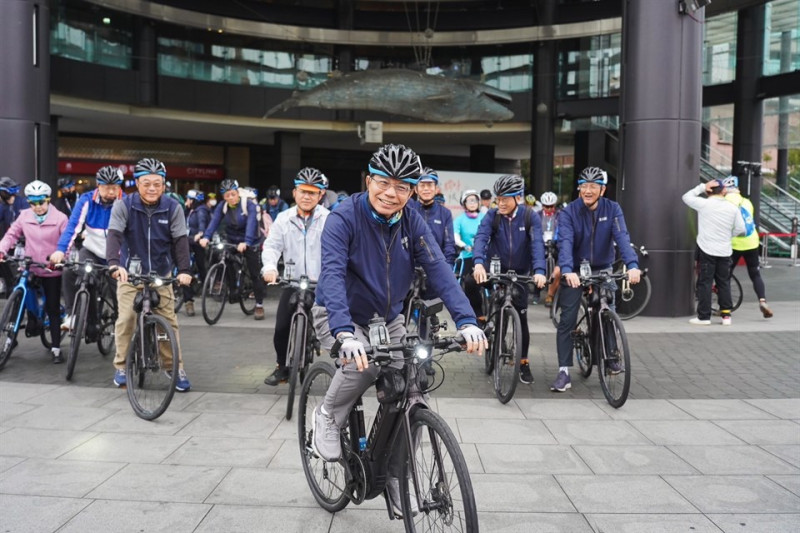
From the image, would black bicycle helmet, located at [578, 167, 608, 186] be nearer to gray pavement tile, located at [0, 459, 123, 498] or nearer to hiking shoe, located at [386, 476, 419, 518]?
hiking shoe, located at [386, 476, 419, 518]

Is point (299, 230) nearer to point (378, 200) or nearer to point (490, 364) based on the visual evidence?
point (490, 364)

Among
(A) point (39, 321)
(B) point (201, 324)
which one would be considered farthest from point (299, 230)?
(B) point (201, 324)

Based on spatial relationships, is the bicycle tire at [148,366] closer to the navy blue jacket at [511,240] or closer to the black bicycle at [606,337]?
the navy blue jacket at [511,240]

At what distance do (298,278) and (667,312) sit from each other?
7.11 m

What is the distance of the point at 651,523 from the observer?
152 inches

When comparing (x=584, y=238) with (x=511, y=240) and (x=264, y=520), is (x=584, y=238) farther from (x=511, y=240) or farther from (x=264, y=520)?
(x=264, y=520)

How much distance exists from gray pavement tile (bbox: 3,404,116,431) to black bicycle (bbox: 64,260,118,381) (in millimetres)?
1021

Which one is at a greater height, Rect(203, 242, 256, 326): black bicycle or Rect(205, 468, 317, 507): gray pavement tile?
Rect(203, 242, 256, 326): black bicycle

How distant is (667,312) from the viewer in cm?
1127

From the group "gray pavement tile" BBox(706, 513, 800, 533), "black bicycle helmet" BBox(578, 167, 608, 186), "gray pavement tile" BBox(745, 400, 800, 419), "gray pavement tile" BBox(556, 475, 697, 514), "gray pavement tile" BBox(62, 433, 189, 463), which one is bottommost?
"gray pavement tile" BBox(62, 433, 189, 463)

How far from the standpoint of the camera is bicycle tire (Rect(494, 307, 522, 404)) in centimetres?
627

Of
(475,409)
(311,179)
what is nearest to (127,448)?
(311,179)

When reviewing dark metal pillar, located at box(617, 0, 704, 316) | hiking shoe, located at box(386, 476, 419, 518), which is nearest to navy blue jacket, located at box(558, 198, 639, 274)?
hiking shoe, located at box(386, 476, 419, 518)

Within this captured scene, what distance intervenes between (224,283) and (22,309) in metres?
3.73
